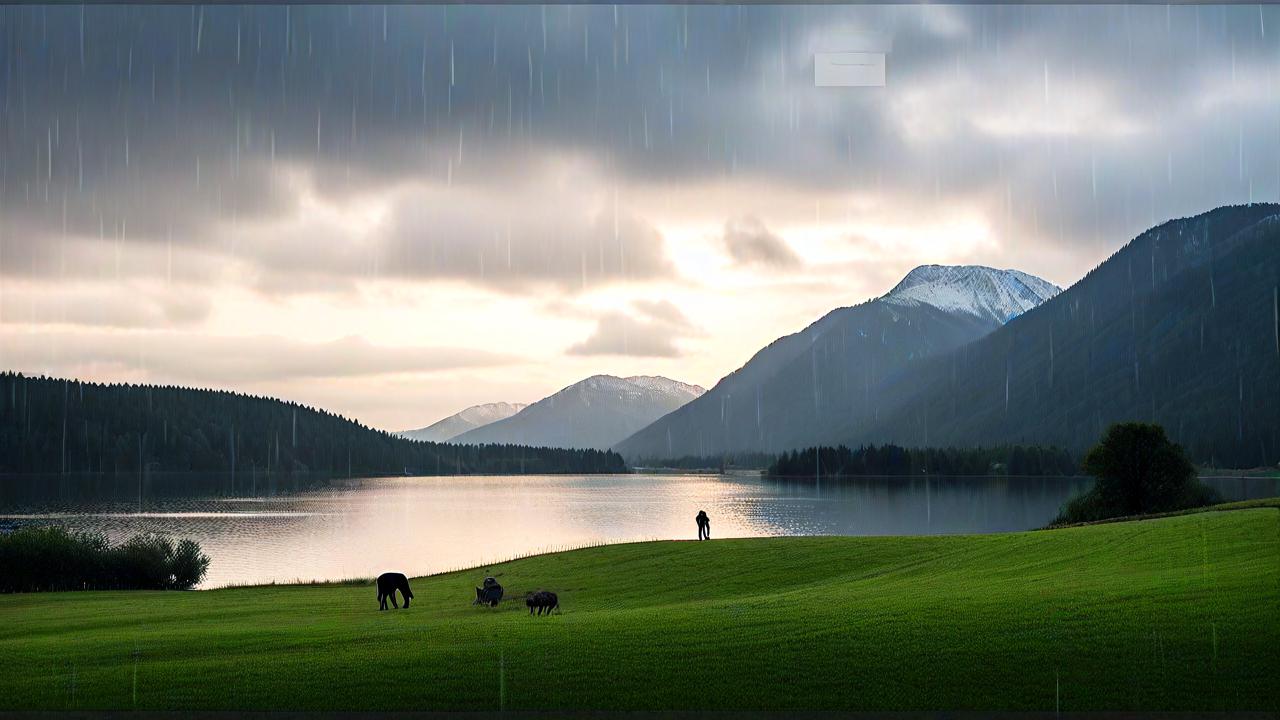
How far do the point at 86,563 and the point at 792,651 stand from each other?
43425 millimetres

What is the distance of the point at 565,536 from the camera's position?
275 ft

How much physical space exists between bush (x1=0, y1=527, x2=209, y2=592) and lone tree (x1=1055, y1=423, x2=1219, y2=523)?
5363 centimetres

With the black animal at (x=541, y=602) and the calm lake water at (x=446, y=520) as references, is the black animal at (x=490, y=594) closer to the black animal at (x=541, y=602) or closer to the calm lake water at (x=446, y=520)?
the black animal at (x=541, y=602)

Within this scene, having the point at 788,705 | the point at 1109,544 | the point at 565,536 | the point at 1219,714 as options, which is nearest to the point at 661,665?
the point at 788,705

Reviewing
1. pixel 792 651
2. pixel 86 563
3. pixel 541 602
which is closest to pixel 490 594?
pixel 541 602

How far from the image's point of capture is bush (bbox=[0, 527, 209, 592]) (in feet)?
154

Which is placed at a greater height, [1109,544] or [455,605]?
[1109,544]

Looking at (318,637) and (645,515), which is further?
(645,515)

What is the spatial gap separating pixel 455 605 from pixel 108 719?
18.1m

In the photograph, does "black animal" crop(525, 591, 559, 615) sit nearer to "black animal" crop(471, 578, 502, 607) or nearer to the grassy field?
the grassy field

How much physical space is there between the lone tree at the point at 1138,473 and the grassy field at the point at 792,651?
3947cm

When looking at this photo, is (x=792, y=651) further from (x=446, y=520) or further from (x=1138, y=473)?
(x=446, y=520)

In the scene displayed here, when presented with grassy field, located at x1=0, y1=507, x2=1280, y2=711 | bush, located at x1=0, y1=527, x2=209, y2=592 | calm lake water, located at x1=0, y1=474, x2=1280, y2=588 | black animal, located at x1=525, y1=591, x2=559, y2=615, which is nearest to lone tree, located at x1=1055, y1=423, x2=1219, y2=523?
calm lake water, located at x1=0, y1=474, x2=1280, y2=588

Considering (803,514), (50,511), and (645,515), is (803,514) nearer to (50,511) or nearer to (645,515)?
(645,515)
